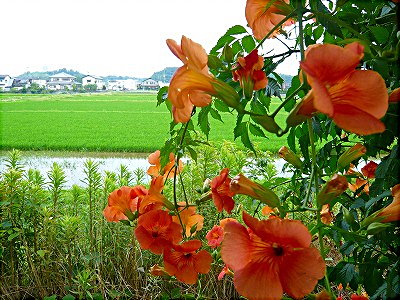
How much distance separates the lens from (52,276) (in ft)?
6.05

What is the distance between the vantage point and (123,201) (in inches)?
22.8

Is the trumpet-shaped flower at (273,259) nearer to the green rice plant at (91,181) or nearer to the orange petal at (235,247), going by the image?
the orange petal at (235,247)

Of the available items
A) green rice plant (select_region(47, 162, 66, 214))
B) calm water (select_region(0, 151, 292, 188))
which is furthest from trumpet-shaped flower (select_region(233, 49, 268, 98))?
calm water (select_region(0, 151, 292, 188))

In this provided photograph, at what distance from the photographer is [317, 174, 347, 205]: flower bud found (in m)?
0.35

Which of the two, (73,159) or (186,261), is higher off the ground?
(186,261)

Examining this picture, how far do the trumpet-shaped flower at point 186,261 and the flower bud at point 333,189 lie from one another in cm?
17

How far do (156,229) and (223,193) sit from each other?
0.26ft

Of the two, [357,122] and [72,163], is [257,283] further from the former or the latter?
[72,163]

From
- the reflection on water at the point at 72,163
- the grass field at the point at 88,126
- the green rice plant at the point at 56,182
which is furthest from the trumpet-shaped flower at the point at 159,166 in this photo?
the grass field at the point at 88,126

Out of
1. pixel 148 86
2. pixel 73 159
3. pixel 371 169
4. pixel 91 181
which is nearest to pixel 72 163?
pixel 73 159

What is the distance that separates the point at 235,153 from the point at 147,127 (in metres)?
8.60

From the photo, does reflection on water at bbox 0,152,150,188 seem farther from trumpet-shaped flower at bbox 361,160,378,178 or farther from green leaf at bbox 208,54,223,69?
green leaf at bbox 208,54,223,69

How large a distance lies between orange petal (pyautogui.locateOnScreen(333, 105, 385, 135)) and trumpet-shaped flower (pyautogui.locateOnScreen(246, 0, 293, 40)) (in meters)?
0.19

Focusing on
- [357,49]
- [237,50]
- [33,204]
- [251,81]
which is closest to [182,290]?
[33,204]
